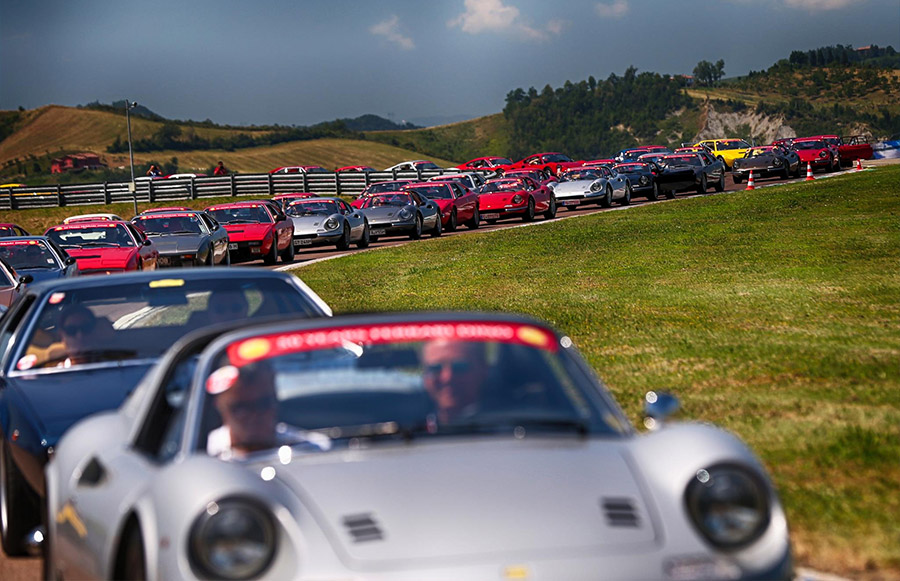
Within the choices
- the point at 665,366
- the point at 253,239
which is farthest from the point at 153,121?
the point at 665,366

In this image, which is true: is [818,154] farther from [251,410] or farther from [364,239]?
[251,410]

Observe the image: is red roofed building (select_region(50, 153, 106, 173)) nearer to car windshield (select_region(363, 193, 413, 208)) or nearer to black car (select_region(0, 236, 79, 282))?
car windshield (select_region(363, 193, 413, 208))

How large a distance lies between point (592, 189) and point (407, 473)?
43.8 meters

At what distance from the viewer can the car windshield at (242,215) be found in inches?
1351

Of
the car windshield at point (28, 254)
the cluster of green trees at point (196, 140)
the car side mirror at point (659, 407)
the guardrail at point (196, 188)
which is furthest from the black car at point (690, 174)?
the cluster of green trees at point (196, 140)

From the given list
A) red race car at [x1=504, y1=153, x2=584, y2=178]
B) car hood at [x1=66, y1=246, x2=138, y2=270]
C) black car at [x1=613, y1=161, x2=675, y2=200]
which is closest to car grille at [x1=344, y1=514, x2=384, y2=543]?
car hood at [x1=66, y1=246, x2=138, y2=270]

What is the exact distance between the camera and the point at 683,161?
5028 cm

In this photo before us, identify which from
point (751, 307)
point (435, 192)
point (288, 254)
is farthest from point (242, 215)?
point (751, 307)

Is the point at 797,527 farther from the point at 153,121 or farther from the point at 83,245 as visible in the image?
the point at 153,121

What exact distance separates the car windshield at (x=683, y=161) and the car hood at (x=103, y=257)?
90.1 feet

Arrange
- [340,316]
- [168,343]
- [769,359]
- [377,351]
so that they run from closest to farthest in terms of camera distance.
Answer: [377,351]
[340,316]
[168,343]
[769,359]

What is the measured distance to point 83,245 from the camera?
26.9m

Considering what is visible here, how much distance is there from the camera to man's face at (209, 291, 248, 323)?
28.1 feet

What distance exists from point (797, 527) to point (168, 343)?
12.2 ft
